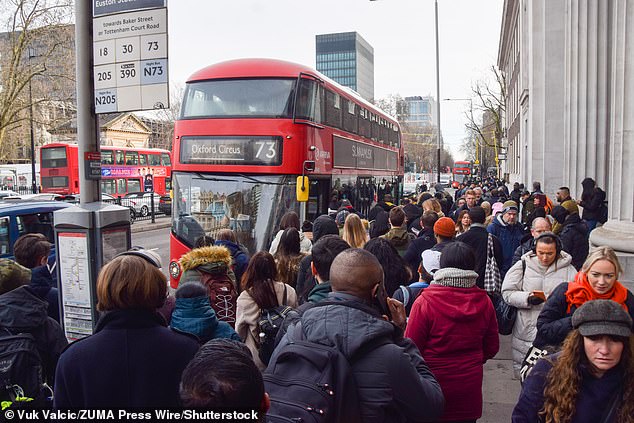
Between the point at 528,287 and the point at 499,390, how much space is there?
181cm

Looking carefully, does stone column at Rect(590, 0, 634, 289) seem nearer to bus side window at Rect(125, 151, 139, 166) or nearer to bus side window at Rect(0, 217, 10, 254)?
→ bus side window at Rect(0, 217, 10, 254)

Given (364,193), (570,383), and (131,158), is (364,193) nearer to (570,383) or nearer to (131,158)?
(570,383)

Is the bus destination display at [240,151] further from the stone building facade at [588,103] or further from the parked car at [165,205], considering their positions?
the parked car at [165,205]

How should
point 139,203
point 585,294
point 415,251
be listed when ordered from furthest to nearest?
1. point 139,203
2. point 415,251
3. point 585,294

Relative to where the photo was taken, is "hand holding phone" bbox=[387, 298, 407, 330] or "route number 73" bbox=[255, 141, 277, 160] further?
"route number 73" bbox=[255, 141, 277, 160]

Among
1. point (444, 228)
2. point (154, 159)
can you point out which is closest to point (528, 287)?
point (444, 228)

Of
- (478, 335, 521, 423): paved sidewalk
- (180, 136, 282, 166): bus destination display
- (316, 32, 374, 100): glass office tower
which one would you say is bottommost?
(478, 335, 521, 423): paved sidewalk

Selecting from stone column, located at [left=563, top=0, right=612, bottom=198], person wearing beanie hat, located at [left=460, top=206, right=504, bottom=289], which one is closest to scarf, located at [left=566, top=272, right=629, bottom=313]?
person wearing beanie hat, located at [left=460, top=206, right=504, bottom=289]

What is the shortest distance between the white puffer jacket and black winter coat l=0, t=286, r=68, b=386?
3.47 m

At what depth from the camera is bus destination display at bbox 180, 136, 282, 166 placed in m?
10.7

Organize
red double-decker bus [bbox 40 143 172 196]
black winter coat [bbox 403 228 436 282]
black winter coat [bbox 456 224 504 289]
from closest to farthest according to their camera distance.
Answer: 1. black winter coat [bbox 403 228 436 282]
2. black winter coat [bbox 456 224 504 289]
3. red double-decker bus [bbox 40 143 172 196]

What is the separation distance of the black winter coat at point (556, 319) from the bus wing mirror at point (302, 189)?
685 centimetres

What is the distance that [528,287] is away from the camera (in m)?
4.93

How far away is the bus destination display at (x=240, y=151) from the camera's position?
10.7 metres
